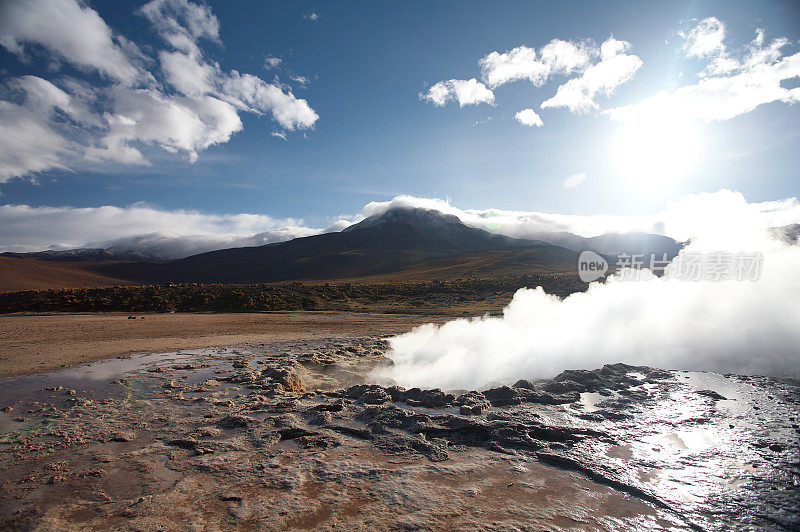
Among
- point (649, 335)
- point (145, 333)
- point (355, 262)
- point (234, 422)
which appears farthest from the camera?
point (355, 262)

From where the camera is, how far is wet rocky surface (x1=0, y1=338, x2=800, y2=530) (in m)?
4.22

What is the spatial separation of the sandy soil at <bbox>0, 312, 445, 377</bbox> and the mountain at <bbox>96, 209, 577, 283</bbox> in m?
65.8

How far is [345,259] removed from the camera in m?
136

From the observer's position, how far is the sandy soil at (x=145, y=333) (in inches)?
538

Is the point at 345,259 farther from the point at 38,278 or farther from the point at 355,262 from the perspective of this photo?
the point at 38,278

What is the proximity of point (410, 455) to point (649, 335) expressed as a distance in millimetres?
9842

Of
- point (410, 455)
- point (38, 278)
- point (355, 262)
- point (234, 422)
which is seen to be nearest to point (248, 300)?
point (234, 422)

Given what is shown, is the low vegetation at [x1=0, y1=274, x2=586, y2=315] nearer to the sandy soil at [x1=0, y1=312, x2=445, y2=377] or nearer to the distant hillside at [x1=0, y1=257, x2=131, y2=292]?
the sandy soil at [x1=0, y1=312, x2=445, y2=377]

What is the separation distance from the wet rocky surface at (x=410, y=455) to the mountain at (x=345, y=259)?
8074 centimetres

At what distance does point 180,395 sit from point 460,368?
24.5 ft

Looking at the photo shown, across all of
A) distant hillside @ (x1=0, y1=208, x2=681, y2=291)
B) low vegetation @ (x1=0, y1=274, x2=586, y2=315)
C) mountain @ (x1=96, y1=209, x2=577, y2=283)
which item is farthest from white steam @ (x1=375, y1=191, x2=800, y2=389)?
mountain @ (x1=96, y1=209, x2=577, y2=283)

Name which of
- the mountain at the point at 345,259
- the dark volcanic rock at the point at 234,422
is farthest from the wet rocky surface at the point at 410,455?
the mountain at the point at 345,259

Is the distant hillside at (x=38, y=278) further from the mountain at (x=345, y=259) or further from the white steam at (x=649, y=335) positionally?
the white steam at (x=649, y=335)

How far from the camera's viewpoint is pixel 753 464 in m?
5.07
